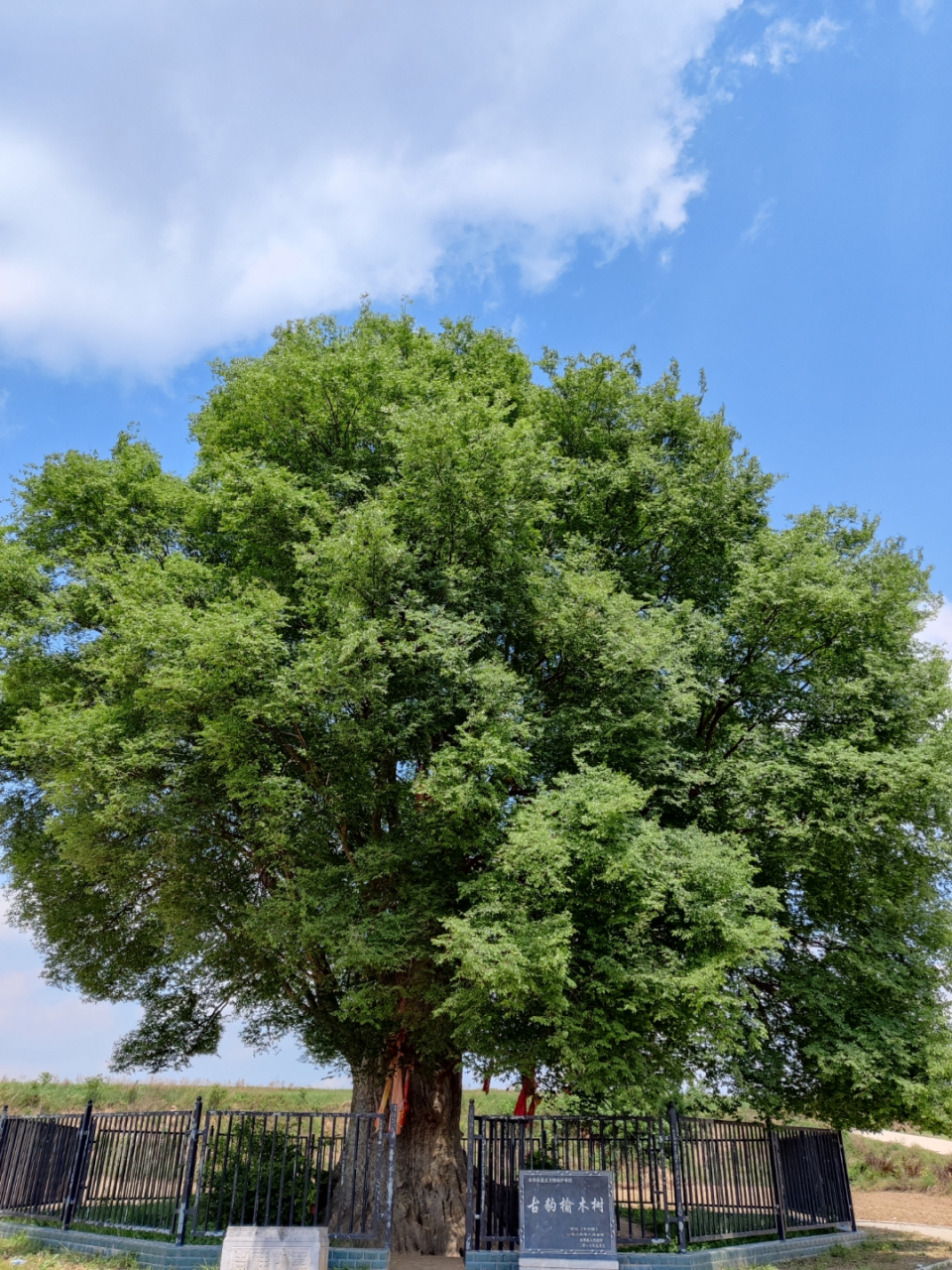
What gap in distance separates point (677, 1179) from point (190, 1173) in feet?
23.2

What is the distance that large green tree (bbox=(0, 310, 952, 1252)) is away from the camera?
13016 mm

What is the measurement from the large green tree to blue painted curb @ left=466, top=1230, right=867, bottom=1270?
Answer: 6.43 feet

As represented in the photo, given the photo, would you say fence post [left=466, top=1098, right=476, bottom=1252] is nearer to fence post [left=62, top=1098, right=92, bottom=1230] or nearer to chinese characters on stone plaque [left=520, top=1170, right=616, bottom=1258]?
chinese characters on stone plaque [left=520, top=1170, right=616, bottom=1258]

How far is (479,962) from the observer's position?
11.1 m

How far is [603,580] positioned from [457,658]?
3.31 m

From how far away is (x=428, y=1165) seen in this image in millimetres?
15672

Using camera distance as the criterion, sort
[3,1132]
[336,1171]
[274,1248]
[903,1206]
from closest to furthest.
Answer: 1. [274,1248]
2. [3,1132]
3. [336,1171]
4. [903,1206]

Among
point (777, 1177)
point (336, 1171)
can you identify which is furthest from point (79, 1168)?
point (777, 1177)

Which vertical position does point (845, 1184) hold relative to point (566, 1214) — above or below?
below

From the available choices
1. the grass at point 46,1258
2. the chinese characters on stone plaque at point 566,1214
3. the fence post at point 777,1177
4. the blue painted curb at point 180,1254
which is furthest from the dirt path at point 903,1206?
the grass at point 46,1258

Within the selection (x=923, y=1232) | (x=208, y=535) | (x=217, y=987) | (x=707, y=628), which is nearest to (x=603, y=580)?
(x=707, y=628)

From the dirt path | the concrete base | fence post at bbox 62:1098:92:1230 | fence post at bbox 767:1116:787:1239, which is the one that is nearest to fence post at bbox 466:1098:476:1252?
the concrete base

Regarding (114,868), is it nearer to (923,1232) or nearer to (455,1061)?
(455,1061)

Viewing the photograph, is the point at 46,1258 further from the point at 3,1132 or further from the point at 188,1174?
the point at 3,1132
